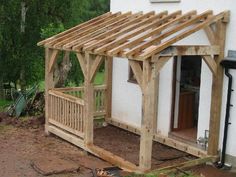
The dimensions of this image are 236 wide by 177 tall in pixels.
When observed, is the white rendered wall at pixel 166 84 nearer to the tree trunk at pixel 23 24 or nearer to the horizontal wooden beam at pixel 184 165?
the horizontal wooden beam at pixel 184 165

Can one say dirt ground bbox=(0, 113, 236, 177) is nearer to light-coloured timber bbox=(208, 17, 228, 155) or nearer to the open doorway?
light-coloured timber bbox=(208, 17, 228, 155)

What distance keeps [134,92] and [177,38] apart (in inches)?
153

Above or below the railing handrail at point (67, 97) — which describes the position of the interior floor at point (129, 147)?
below

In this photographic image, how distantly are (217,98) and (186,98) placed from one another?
2133 millimetres

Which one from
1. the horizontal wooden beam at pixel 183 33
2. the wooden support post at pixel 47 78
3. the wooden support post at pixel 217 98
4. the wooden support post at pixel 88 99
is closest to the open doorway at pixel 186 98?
the wooden support post at pixel 217 98

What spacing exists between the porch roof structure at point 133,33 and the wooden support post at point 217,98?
31 centimetres

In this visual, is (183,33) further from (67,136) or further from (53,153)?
(67,136)

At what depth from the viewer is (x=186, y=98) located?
11055 millimetres

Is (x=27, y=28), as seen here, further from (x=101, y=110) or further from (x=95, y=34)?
(x=95, y=34)

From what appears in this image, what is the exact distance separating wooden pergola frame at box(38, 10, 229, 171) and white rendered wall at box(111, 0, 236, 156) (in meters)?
0.17

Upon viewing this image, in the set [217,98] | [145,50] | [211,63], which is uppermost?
[145,50]

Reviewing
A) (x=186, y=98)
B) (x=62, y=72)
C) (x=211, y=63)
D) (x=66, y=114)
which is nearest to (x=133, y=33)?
(x=211, y=63)

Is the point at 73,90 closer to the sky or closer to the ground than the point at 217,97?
closer to the ground

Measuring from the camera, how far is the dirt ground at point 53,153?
8.91 meters
